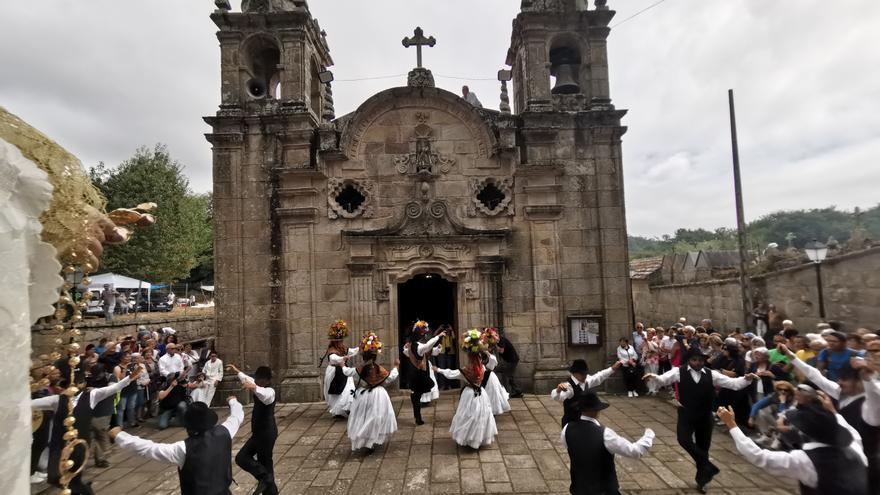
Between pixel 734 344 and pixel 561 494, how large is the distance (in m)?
4.36

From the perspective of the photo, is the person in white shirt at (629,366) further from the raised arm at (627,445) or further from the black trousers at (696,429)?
the raised arm at (627,445)

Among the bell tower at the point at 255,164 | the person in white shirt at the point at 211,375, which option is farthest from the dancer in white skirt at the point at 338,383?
the person in white shirt at the point at 211,375

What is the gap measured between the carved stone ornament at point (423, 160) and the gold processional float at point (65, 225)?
365 inches

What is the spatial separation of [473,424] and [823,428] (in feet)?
15.5

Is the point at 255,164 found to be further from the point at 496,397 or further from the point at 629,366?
the point at 629,366

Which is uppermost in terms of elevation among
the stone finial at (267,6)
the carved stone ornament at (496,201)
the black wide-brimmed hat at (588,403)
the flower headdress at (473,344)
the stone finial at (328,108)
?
the stone finial at (267,6)

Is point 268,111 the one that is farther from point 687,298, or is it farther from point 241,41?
point 687,298

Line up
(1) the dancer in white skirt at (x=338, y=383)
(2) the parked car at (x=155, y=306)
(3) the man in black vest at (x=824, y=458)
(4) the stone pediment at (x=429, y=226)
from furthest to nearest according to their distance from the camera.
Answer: (2) the parked car at (x=155, y=306) → (4) the stone pediment at (x=429, y=226) → (1) the dancer in white skirt at (x=338, y=383) → (3) the man in black vest at (x=824, y=458)

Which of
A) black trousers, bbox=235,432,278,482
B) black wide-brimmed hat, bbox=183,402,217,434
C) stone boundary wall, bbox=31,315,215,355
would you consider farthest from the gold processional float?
black trousers, bbox=235,432,278,482

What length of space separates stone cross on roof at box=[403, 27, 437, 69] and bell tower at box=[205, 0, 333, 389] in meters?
2.67

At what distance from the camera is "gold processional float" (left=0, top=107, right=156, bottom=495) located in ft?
5.55

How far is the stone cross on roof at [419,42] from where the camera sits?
455 inches

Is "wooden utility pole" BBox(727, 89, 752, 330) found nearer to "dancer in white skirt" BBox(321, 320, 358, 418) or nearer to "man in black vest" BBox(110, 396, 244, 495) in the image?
"dancer in white skirt" BBox(321, 320, 358, 418)

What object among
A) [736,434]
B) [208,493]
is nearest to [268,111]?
[208,493]
